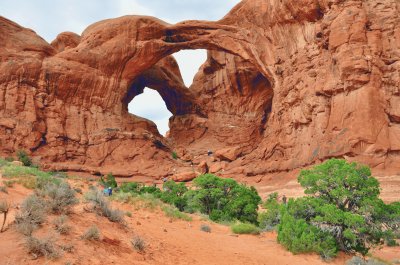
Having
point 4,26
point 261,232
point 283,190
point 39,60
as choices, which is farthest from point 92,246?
point 4,26

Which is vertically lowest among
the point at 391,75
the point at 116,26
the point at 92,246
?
the point at 92,246

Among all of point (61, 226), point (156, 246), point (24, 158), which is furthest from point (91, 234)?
point (24, 158)

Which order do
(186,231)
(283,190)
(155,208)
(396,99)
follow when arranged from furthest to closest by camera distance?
(283,190) < (396,99) < (155,208) < (186,231)

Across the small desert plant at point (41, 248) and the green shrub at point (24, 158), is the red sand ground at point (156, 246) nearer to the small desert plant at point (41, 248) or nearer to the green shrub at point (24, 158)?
the small desert plant at point (41, 248)

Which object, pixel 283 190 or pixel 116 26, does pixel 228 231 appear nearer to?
pixel 283 190

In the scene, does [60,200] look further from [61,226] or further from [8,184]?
[8,184]

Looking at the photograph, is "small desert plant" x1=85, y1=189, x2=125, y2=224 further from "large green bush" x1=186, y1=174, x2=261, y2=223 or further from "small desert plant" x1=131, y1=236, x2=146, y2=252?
"large green bush" x1=186, y1=174, x2=261, y2=223

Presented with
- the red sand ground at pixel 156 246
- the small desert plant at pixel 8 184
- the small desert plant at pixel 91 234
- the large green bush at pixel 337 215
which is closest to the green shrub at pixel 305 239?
the large green bush at pixel 337 215
